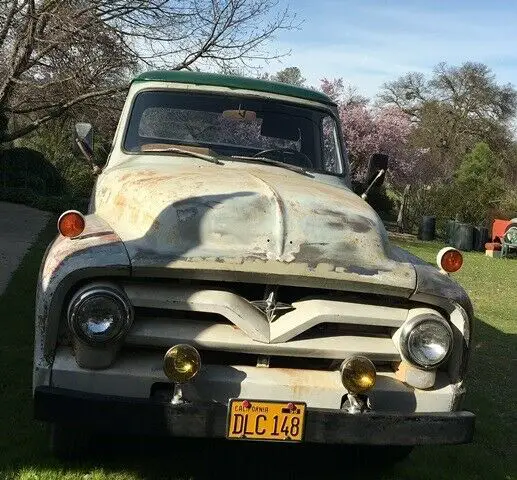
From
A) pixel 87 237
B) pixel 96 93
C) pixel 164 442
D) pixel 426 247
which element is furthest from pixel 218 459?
pixel 426 247

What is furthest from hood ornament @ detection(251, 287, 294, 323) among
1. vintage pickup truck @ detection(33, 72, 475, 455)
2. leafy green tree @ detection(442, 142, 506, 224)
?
leafy green tree @ detection(442, 142, 506, 224)

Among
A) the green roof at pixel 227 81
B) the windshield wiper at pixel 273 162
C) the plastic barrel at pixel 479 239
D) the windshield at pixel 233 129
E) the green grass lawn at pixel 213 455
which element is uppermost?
the green roof at pixel 227 81

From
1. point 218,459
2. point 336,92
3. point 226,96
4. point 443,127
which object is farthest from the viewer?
point 443,127

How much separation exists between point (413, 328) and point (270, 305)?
2.16ft

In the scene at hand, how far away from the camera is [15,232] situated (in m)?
13.4

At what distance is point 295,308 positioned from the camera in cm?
368

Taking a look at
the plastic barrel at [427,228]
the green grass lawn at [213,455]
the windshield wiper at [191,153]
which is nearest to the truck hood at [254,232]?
the windshield wiper at [191,153]

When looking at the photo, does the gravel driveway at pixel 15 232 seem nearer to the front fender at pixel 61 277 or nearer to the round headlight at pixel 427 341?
the front fender at pixel 61 277

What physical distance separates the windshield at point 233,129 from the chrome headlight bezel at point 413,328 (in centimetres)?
194

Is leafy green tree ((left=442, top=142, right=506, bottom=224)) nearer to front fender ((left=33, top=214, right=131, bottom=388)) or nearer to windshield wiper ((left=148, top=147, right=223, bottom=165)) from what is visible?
windshield wiper ((left=148, top=147, right=223, bottom=165))

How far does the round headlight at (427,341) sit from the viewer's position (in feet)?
12.0

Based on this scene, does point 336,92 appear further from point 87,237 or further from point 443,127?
point 87,237

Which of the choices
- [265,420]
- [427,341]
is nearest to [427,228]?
[427,341]

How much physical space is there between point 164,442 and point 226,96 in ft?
7.90
